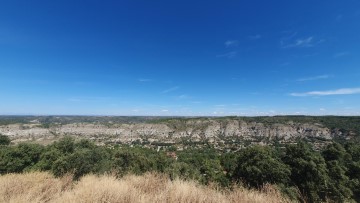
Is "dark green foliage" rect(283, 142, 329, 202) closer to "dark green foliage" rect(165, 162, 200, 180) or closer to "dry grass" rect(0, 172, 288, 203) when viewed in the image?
"dark green foliage" rect(165, 162, 200, 180)

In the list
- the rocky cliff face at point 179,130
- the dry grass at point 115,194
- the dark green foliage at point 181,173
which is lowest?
the rocky cliff face at point 179,130

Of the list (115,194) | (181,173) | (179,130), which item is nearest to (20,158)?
(181,173)

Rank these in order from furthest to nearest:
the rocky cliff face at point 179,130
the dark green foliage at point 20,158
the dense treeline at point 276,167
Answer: the rocky cliff face at point 179,130
the dark green foliage at point 20,158
the dense treeline at point 276,167

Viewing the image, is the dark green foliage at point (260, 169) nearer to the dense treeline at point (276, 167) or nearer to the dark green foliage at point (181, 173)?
the dense treeline at point (276, 167)

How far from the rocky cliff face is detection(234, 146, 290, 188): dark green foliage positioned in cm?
11026

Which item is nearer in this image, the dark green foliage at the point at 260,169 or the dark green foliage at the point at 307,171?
the dark green foliage at the point at 307,171

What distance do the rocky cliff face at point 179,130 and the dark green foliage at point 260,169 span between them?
362 ft

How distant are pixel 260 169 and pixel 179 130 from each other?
445 ft

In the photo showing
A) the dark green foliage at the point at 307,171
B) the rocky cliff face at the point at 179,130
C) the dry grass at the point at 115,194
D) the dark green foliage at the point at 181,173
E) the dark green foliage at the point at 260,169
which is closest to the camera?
the dry grass at the point at 115,194

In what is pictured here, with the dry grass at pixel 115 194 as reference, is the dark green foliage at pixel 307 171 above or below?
below

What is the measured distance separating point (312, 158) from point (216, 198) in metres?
20.1

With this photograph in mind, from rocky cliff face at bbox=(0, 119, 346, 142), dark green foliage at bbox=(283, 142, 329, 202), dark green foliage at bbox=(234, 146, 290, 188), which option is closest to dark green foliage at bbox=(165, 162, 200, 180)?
dark green foliage at bbox=(234, 146, 290, 188)

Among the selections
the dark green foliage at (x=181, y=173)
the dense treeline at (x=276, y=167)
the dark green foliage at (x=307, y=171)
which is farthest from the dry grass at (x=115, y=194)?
the dark green foliage at (x=307, y=171)

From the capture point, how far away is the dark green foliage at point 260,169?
18.9 meters
